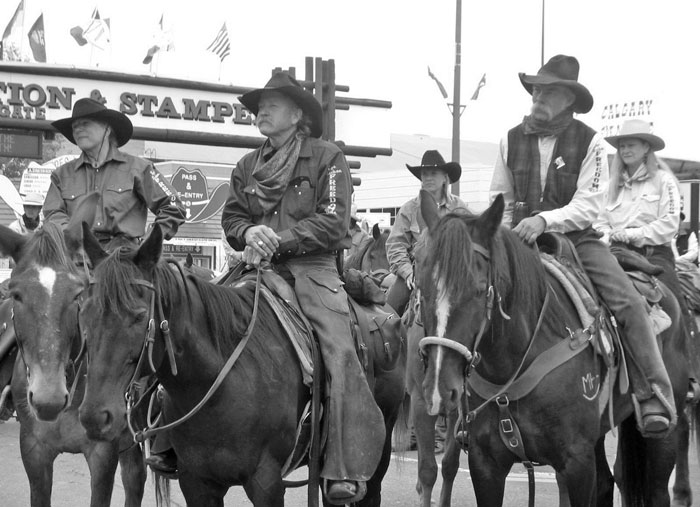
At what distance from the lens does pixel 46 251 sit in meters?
4.89

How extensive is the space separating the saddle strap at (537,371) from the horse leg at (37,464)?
8.26ft

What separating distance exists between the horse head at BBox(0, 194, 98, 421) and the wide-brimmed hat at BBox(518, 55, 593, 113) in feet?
9.30

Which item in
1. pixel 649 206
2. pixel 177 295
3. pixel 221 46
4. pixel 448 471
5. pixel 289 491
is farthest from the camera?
pixel 221 46

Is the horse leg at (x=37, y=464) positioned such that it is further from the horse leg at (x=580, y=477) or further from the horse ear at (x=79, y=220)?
the horse leg at (x=580, y=477)

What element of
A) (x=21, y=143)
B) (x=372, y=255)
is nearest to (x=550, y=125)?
(x=372, y=255)

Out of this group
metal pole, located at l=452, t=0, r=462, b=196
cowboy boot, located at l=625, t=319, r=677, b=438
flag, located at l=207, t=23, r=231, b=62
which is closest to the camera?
cowboy boot, located at l=625, t=319, r=677, b=438

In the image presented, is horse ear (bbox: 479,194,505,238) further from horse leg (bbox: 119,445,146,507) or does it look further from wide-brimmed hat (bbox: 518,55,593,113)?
horse leg (bbox: 119,445,146,507)

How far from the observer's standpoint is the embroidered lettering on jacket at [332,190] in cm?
540

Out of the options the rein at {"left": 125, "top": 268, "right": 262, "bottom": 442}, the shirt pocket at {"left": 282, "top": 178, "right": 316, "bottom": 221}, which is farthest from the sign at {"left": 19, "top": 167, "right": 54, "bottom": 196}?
the rein at {"left": 125, "top": 268, "right": 262, "bottom": 442}

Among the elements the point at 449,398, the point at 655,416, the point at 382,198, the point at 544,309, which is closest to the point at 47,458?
the point at 449,398

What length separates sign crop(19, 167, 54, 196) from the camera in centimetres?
1245

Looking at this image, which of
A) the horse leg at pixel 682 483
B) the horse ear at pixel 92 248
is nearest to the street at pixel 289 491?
the horse leg at pixel 682 483

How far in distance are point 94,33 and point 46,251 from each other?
50.4ft

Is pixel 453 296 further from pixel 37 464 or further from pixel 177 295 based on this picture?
pixel 37 464
